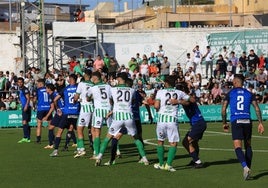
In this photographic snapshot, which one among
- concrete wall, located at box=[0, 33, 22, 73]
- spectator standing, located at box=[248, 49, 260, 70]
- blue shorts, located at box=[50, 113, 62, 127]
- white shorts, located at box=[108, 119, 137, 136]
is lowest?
blue shorts, located at box=[50, 113, 62, 127]

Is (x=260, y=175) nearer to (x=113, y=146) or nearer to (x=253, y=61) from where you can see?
(x=113, y=146)

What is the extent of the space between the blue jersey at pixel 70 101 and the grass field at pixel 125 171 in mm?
1264

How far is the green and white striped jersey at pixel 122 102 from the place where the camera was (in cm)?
1630

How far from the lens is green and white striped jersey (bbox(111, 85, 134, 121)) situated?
642 inches

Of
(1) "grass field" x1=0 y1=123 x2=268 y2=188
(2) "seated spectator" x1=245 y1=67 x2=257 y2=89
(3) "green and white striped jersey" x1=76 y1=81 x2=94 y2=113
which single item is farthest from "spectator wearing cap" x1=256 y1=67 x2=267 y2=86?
(3) "green and white striped jersey" x1=76 y1=81 x2=94 y2=113

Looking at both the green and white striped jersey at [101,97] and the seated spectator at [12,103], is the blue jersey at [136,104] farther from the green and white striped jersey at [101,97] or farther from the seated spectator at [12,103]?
the seated spectator at [12,103]

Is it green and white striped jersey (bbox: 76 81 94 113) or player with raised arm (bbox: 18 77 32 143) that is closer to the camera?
green and white striped jersey (bbox: 76 81 94 113)

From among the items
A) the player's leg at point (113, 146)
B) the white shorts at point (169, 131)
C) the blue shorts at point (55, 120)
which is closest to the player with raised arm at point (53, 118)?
the blue shorts at point (55, 120)

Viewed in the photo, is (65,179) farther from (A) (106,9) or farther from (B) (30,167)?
(A) (106,9)

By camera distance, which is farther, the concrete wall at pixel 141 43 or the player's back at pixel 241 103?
the concrete wall at pixel 141 43

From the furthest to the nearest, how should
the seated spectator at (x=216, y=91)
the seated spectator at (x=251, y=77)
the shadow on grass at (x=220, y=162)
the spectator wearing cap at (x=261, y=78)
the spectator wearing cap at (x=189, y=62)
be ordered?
the spectator wearing cap at (x=189, y=62), the spectator wearing cap at (x=261, y=78), the seated spectator at (x=251, y=77), the seated spectator at (x=216, y=91), the shadow on grass at (x=220, y=162)

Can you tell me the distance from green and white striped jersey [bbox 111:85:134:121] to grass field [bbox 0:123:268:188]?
1.25m

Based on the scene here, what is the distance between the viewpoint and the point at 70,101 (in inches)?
757

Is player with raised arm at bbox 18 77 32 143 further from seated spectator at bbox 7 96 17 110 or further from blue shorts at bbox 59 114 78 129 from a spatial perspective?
seated spectator at bbox 7 96 17 110
